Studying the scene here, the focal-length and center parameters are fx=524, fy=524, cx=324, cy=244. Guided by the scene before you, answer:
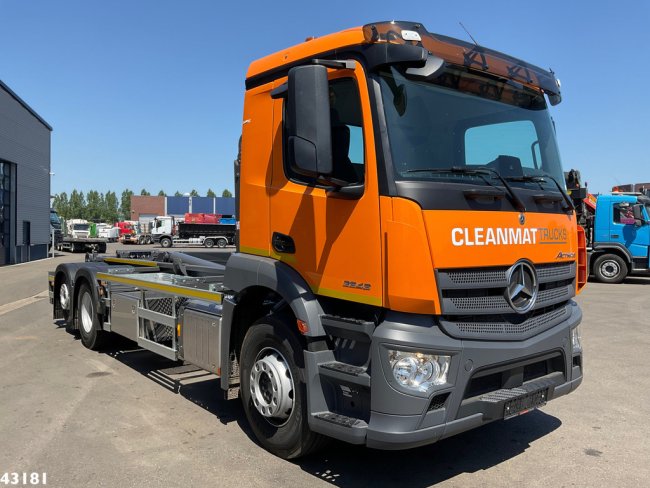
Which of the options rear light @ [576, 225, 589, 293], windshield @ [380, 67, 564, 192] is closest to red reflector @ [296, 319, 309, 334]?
windshield @ [380, 67, 564, 192]

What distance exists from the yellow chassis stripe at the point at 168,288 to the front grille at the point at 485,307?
2.25 meters

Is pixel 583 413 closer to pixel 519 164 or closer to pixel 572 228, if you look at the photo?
pixel 572 228

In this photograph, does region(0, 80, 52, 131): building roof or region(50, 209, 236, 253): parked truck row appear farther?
region(50, 209, 236, 253): parked truck row

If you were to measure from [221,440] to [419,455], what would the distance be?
1.60 m

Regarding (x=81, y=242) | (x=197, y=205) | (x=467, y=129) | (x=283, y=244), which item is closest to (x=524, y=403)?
(x=467, y=129)

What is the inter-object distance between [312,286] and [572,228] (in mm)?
2116

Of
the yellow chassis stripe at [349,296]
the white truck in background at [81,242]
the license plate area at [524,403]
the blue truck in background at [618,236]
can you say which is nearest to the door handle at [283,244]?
the yellow chassis stripe at [349,296]

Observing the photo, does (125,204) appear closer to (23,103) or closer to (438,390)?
(23,103)

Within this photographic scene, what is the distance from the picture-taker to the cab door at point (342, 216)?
321 centimetres

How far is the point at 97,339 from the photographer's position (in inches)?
292

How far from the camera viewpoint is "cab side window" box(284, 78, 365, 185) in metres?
3.32

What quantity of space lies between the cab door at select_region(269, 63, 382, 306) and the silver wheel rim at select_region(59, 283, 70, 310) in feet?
19.4

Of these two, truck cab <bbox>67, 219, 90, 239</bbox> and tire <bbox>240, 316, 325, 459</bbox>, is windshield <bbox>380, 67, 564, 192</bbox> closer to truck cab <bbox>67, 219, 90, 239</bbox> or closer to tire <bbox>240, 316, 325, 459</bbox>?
tire <bbox>240, 316, 325, 459</bbox>

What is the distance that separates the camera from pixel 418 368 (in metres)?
3.05
